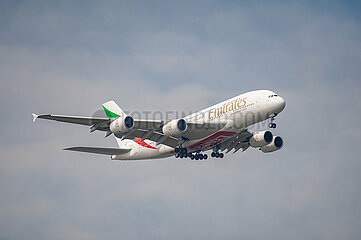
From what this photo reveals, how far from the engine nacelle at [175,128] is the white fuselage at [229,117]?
2.02m

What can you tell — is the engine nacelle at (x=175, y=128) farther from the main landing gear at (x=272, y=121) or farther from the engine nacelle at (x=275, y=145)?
the engine nacelle at (x=275, y=145)

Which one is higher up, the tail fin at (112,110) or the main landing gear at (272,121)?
the tail fin at (112,110)

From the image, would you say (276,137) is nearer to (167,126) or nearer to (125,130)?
(167,126)

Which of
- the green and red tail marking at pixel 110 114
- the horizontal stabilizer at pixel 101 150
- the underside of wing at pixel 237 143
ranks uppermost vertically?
the green and red tail marking at pixel 110 114

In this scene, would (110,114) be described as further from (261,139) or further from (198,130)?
(261,139)

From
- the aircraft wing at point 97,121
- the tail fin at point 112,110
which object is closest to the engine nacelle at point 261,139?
the aircraft wing at point 97,121

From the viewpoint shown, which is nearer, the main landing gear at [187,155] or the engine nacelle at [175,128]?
the engine nacelle at [175,128]

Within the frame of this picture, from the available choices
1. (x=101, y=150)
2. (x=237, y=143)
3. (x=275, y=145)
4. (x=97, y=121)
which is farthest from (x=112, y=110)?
(x=275, y=145)

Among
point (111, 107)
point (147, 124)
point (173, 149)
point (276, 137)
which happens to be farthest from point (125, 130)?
point (276, 137)

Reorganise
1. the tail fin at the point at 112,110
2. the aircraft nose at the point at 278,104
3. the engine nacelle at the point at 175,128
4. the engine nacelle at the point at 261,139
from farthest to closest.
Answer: the tail fin at the point at 112,110 < the engine nacelle at the point at 261,139 < the engine nacelle at the point at 175,128 < the aircraft nose at the point at 278,104

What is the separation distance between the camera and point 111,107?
5616cm

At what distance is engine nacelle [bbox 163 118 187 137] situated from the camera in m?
45.4

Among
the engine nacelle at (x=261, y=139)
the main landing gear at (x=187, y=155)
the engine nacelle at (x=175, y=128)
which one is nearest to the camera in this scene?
the engine nacelle at (x=175, y=128)

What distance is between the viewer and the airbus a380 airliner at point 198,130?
44812 mm
